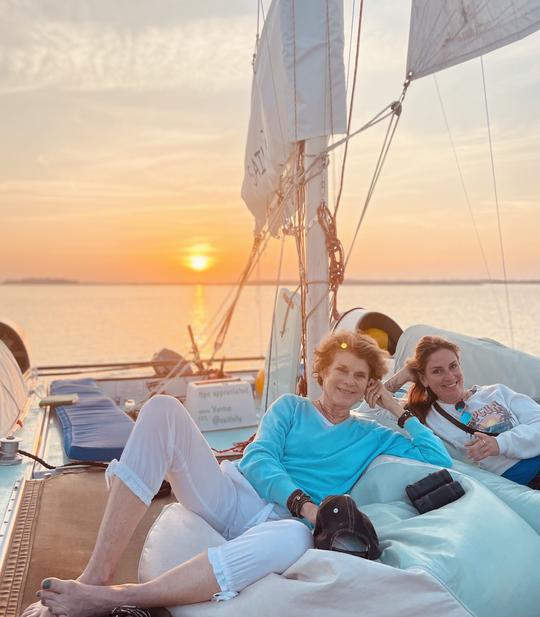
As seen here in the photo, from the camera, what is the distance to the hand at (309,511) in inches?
92.6

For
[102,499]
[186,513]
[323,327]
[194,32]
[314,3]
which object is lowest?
[102,499]

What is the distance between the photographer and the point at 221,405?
220 inches

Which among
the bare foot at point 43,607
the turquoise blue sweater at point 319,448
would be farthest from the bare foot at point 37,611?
the turquoise blue sweater at point 319,448

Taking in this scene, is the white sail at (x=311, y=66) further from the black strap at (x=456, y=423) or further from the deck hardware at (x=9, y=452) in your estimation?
the deck hardware at (x=9, y=452)

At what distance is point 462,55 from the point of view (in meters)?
4.02

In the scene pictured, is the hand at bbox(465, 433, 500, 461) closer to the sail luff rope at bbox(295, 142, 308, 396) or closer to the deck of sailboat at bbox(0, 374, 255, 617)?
the deck of sailboat at bbox(0, 374, 255, 617)

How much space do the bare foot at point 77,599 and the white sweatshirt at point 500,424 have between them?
5.39 ft

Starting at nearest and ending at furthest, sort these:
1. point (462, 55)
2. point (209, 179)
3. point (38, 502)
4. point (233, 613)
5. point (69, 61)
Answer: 1. point (233, 613)
2. point (38, 502)
3. point (462, 55)
4. point (69, 61)
5. point (209, 179)

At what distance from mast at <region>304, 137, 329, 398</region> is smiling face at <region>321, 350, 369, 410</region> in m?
2.17

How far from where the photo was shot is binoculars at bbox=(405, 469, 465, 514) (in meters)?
2.49

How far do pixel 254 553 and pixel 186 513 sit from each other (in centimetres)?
53

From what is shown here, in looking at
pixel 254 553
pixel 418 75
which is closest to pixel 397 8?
pixel 418 75

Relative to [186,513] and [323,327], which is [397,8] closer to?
[323,327]

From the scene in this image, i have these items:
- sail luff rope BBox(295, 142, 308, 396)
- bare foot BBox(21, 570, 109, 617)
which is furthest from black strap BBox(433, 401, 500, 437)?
sail luff rope BBox(295, 142, 308, 396)
